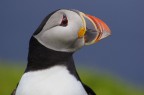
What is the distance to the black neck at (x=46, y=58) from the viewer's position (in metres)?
1.60

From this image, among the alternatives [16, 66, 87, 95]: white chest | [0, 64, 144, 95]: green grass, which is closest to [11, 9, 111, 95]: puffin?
[16, 66, 87, 95]: white chest

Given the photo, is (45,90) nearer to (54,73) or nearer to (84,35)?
(54,73)

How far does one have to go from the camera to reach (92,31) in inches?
63.0

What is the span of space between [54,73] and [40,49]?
97 millimetres

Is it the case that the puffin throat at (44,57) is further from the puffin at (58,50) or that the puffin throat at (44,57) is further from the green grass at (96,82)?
the green grass at (96,82)

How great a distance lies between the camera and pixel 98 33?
160cm

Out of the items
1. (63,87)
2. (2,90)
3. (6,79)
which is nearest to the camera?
(63,87)

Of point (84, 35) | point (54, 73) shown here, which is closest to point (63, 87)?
point (54, 73)

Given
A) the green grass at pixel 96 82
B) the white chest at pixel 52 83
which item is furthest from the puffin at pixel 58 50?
the green grass at pixel 96 82

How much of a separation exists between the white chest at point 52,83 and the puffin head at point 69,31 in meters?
0.08

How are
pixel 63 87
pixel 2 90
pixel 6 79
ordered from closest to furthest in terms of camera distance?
1. pixel 63 87
2. pixel 2 90
3. pixel 6 79

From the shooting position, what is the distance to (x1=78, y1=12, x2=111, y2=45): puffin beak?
1.59 metres

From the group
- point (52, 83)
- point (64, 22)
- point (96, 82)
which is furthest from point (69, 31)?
point (96, 82)

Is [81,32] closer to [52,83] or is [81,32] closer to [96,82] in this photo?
[52,83]
